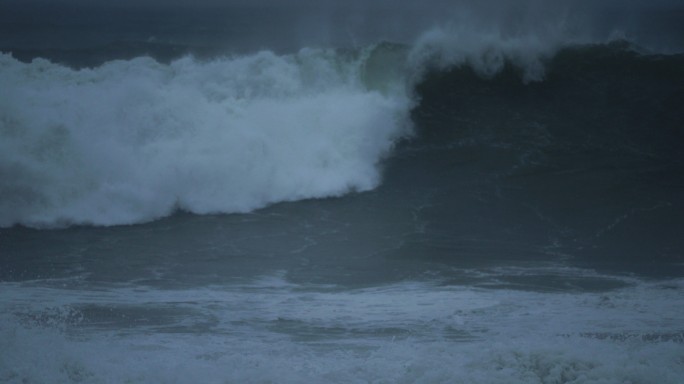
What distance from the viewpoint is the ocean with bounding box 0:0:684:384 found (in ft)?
22.5

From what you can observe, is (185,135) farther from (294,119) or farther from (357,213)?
(357,213)

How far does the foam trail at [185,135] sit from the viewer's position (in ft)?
41.6

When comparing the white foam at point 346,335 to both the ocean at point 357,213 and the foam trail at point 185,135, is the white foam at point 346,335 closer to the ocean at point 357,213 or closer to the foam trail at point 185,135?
the ocean at point 357,213

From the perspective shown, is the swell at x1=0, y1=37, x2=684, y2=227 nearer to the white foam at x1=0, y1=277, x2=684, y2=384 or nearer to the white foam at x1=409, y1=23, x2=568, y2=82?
the white foam at x1=409, y1=23, x2=568, y2=82

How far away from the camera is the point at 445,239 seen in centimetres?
1112

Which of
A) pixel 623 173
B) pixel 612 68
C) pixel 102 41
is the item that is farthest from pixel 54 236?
pixel 102 41

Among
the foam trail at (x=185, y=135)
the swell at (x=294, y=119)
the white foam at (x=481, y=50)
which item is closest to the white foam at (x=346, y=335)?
the foam trail at (x=185, y=135)

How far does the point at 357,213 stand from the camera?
40.6 feet

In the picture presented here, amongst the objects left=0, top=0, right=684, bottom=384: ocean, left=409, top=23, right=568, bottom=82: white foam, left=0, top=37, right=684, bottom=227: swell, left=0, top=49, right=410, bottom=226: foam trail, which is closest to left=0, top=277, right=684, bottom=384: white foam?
left=0, top=0, right=684, bottom=384: ocean

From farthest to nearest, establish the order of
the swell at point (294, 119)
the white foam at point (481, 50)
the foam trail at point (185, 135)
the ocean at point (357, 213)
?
the white foam at point (481, 50)
the swell at point (294, 119)
the foam trail at point (185, 135)
the ocean at point (357, 213)

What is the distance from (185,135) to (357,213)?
358cm

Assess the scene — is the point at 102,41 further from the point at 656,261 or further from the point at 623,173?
the point at 656,261

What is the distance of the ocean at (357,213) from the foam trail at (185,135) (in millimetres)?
48

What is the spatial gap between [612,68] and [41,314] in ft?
44.3
